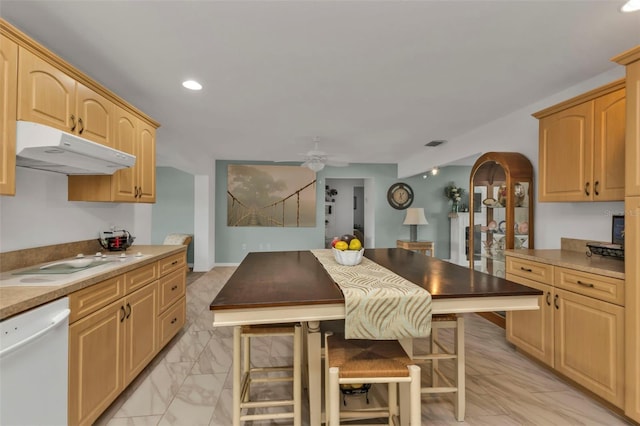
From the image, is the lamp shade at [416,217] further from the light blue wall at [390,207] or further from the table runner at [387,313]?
the table runner at [387,313]

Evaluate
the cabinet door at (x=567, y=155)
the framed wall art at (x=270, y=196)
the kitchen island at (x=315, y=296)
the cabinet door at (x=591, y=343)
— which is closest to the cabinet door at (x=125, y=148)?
the kitchen island at (x=315, y=296)

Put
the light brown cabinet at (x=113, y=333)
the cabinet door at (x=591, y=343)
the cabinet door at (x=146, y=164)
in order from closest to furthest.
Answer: the light brown cabinet at (x=113, y=333) → the cabinet door at (x=591, y=343) → the cabinet door at (x=146, y=164)

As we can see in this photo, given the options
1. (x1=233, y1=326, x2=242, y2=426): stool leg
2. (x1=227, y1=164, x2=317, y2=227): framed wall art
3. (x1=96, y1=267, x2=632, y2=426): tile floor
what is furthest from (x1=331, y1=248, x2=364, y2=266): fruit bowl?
(x1=227, y1=164, x2=317, y2=227): framed wall art

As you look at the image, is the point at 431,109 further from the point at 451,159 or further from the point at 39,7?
the point at 39,7

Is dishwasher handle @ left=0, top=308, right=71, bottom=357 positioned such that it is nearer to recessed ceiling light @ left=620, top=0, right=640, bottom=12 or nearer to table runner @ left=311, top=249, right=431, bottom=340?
table runner @ left=311, top=249, right=431, bottom=340

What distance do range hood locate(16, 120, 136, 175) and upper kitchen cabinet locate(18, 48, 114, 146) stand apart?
0.40 ft

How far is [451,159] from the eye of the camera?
4605 mm

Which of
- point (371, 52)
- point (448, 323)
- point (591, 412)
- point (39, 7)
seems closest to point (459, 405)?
point (448, 323)

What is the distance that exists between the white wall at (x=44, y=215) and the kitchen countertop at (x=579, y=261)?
3775 mm

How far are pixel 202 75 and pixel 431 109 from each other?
239 cm

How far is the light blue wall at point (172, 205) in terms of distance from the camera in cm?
654

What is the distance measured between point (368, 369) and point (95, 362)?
1.57m

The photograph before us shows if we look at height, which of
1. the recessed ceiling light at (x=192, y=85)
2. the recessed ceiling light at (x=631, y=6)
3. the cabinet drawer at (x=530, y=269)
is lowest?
the cabinet drawer at (x=530, y=269)

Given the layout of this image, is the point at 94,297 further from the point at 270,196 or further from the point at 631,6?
the point at 270,196
